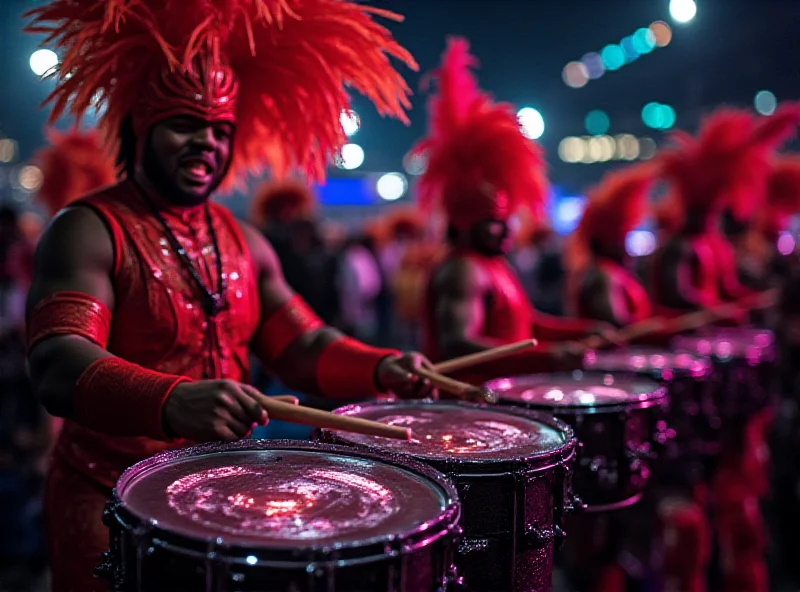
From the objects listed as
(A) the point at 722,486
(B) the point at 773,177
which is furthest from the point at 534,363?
(B) the point at 773,177

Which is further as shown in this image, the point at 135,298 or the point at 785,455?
the point at 785,455

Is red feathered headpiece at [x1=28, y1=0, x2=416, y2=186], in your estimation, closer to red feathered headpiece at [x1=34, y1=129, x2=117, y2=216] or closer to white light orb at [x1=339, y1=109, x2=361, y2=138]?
white light orb at [x1=339, y1=109, x2=361, y2=138]

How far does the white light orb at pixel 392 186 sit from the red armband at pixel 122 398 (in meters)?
20.0

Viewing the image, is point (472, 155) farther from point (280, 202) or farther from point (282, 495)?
point (280, 202)

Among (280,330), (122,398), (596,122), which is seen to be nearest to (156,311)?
(122,398)

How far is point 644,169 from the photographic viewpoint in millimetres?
6023

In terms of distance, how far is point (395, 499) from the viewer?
4.92 ft

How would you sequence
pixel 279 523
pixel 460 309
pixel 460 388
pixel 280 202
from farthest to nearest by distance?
pixel 280 202 < pixel 460 309 < pixel 460 388 < pixel 279 523

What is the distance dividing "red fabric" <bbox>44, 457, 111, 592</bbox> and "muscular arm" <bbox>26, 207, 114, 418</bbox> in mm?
278

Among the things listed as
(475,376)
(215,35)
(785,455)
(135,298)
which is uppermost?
(215,35)

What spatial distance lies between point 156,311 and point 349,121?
882 millimetres

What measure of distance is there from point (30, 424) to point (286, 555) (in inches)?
222

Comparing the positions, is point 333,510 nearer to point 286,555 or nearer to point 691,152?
point 286,555

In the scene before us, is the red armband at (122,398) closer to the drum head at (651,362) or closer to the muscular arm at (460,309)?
the muscular arm at (460,309)
